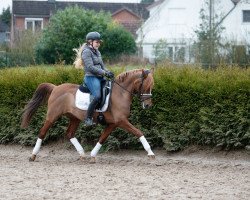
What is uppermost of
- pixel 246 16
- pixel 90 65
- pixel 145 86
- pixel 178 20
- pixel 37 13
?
pixel 37 13

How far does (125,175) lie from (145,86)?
82.2 inches

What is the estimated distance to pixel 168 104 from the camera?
13195 mm

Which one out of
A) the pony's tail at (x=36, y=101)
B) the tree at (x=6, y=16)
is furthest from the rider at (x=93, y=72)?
the tree at (x=6, y=16)

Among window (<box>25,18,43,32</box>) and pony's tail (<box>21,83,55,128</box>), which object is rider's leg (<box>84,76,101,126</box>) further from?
window (<box>25,18,43,32</box>)

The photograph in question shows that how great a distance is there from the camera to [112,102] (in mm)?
12312

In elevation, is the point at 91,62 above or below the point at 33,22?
below

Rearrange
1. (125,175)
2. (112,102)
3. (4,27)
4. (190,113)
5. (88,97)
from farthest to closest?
(4,27) < (190,113) < (88,97) < (112,102) < (125,175)

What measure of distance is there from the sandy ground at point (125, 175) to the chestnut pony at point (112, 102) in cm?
57

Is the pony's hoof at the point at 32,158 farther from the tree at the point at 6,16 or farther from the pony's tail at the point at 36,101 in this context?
the tree at the point at 6,16

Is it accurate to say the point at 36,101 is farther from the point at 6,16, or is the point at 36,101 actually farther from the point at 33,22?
the point at 6,16

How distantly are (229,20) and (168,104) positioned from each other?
36858mm

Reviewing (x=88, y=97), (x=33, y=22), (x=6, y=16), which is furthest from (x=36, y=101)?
(x=6, y=16)

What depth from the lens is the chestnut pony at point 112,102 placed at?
12.1 m

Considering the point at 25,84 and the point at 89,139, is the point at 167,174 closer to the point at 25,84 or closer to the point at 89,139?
the point at 89,139
